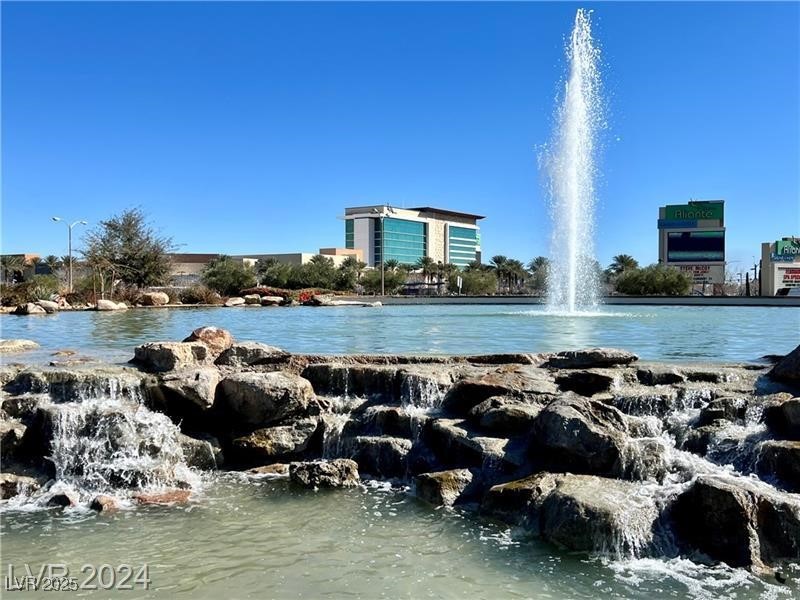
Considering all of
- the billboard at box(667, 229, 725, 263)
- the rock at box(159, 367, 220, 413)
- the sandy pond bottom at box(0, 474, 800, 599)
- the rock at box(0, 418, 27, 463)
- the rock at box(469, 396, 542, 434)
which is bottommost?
the sandy pond bottom at box(0, 474, 800, 599)

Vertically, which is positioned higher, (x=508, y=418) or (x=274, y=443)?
(x=508, y=418)

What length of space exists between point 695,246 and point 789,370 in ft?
331

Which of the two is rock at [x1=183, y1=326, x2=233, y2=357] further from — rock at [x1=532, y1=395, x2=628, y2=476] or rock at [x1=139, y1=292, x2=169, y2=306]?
rock at [x1=139, y1=292, x2=169, y2=306]

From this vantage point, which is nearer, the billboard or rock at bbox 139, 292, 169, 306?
rock at bbox 139, 292, 169, 306

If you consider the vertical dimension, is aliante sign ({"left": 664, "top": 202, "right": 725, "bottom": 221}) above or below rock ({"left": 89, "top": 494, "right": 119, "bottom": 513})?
above

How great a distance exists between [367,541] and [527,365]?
5.52m

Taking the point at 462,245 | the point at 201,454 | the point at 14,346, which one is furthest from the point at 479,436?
the point at 462,245

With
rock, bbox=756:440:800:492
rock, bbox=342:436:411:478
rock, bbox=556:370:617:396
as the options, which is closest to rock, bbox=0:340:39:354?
rock, bbox=342:436:411:478

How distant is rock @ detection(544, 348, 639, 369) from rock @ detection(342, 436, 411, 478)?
10.8ft

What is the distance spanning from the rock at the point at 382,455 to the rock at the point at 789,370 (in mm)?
5202

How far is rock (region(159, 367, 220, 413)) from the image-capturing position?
9.77m

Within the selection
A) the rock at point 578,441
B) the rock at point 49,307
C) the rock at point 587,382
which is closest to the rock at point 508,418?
the rock at point 578,441

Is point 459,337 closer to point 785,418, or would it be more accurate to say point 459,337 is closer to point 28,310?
point 785,418

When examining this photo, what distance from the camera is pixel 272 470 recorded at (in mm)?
8969
